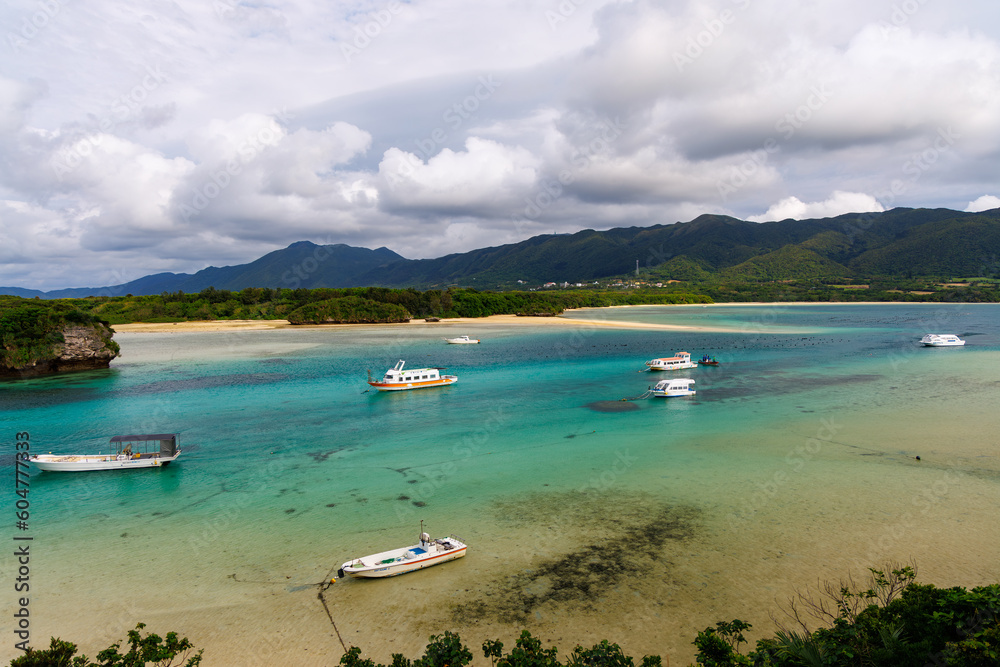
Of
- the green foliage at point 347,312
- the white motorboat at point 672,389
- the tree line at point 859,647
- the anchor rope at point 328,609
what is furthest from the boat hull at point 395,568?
the green foliage at point 347,312

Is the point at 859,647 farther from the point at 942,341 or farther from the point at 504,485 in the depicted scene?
the point at 942,341

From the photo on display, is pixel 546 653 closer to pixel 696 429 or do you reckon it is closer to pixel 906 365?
pixel 696 429

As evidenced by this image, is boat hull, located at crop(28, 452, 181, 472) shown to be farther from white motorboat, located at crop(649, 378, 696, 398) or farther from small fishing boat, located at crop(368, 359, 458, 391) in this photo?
white motorboat, located at crop(649, 378, 696, 398)

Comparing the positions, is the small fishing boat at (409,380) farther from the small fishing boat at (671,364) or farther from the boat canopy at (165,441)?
the small fishing boat at (671,364)

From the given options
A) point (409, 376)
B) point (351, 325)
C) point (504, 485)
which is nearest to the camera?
point (504, 485)
